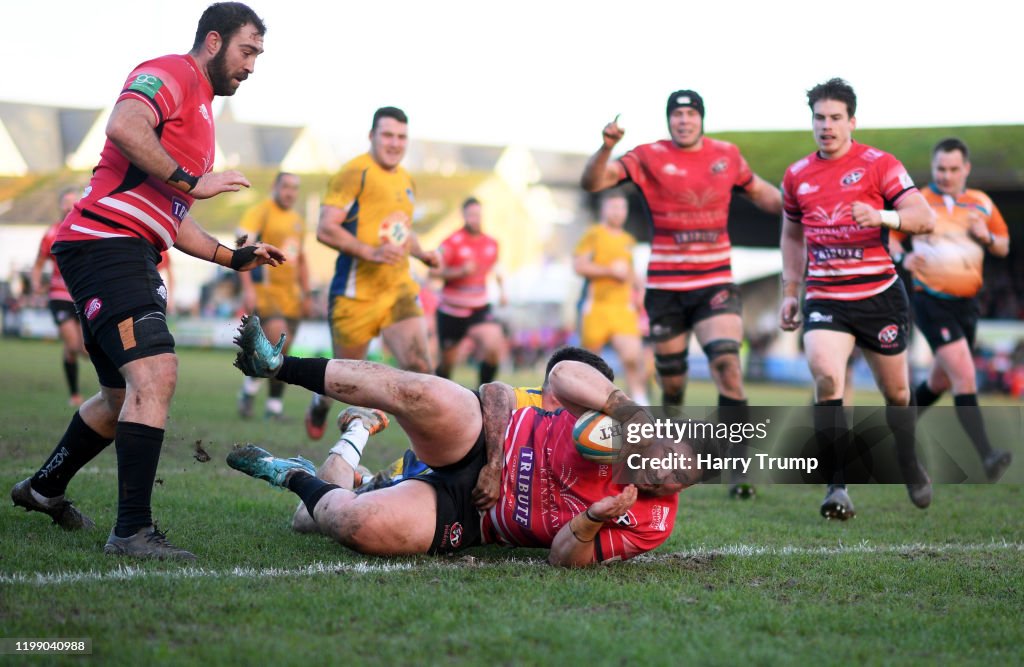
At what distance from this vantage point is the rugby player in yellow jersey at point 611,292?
14172mm

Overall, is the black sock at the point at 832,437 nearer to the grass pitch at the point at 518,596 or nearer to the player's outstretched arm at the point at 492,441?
the grass pitch at the point at 518,596

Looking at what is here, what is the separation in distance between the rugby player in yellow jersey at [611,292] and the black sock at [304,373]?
940cm

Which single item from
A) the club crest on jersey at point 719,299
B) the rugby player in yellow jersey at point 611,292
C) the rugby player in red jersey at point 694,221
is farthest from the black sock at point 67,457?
the rugby player in yellow jersey at point 611,292

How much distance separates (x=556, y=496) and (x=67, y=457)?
254 centimetres

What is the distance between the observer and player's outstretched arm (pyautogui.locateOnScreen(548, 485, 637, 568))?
4422mm

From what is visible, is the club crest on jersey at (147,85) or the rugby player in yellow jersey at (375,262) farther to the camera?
the rugby player in yellow jersey at (375,262)

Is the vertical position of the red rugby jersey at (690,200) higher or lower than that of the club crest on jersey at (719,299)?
higher

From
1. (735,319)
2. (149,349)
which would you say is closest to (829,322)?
(735,319)

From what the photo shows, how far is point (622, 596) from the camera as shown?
4238mm

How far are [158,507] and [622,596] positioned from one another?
3.16m

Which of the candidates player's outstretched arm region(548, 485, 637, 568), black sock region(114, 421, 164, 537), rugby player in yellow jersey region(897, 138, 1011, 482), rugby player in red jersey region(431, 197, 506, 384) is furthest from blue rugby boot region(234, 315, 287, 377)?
rugby player in red jersey region(431, 197, 506, 384)

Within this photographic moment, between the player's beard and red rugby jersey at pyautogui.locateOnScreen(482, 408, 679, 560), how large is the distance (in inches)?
88.9

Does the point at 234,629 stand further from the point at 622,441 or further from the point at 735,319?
the point at 735,319

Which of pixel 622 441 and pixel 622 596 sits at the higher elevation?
pixel 622 441
